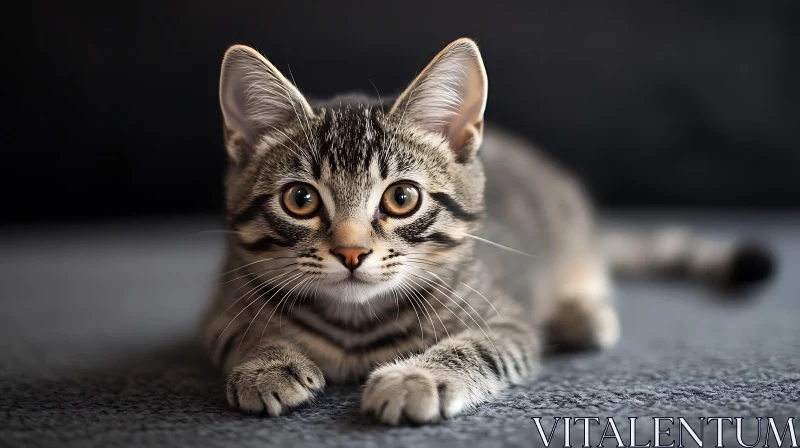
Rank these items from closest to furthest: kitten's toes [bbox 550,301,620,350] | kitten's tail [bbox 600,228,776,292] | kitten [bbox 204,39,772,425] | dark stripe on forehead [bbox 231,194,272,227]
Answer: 1. kitten [bbox 204,39,772,425]
2. dark stripe on forehead [bbox 231,194,272,227]
3. kitten's toes [bbox 550,301,620,350]
4. kitten's tail [bbox 600,228,776,292]

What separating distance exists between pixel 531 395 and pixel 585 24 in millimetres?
1891

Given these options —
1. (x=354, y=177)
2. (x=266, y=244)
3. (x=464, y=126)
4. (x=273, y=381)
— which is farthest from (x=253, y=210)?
(x=464, y=126)

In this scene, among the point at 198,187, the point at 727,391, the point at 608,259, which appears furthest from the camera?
the point at 198,187

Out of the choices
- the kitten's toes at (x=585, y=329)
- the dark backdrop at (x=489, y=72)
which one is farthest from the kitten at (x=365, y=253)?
the dark backdrop at (x=489, y=72)

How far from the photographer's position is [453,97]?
1.19 m

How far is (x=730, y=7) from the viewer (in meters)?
2.49

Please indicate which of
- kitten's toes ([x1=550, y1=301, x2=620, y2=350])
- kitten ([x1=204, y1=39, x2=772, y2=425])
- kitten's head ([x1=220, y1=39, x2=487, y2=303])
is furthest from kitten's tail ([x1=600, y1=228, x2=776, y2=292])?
kitten's head ([x1=220, y1=39, x2=487, y2=303])

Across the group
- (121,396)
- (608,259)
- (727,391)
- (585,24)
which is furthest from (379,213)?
(585,24)

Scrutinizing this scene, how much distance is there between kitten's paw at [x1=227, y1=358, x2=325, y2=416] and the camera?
962 mm

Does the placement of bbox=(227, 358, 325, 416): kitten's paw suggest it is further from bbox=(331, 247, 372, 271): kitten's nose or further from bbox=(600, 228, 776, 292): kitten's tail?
bbox=(600, 228, 776, 292): kitten's tail

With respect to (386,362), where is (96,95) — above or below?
above

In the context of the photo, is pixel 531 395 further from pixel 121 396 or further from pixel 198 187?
pixel 198 187

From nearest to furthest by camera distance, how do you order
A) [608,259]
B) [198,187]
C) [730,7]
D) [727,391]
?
[727,391] → [608,259] → [730,7] → [198,187]

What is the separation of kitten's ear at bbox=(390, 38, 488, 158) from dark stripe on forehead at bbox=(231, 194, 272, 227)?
0.90 ft
